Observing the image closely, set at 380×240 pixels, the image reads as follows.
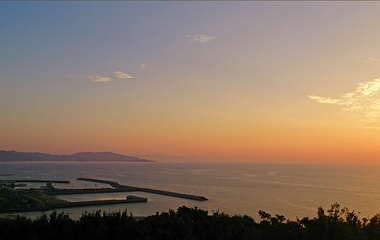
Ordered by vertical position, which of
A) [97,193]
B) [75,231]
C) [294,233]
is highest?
[294,233]

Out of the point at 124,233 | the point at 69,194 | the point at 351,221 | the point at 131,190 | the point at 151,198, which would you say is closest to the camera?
the point at 351,221

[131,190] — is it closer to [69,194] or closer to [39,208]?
[69,194]

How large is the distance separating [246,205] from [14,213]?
40.2 m

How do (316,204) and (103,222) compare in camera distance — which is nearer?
(103,222)

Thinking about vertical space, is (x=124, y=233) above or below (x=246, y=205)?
above

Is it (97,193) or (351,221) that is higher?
(351,221)

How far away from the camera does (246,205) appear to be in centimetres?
5856

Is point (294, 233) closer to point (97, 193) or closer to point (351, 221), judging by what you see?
point (351, 221)

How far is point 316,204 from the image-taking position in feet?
208

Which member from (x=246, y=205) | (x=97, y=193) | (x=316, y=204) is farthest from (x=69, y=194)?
(x=316, y=204)

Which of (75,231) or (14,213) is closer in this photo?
(75,231)

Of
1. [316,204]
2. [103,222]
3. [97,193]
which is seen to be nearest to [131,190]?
[97,193]

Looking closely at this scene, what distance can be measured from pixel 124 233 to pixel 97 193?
6136 centimetres

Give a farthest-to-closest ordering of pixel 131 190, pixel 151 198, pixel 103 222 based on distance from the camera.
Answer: pixel 131 190
pixel 151 198
pixel 103 222
